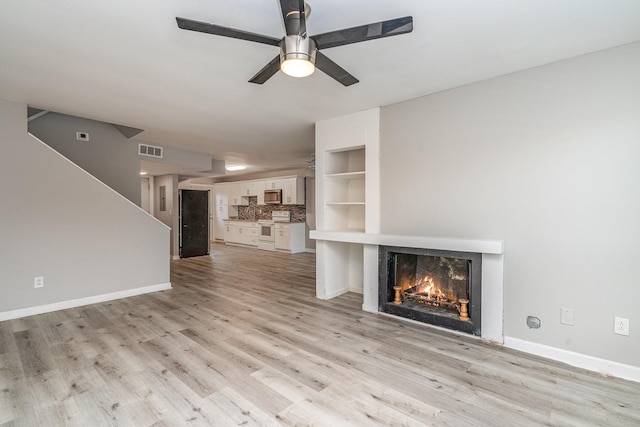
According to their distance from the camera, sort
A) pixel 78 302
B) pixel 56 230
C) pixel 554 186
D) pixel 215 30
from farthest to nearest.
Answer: pixel 78 302 < pixel 56 230 < pixel 554 186 < pixel 215 30

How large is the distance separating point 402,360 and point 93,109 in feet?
14.8

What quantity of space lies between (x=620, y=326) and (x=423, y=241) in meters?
1.60

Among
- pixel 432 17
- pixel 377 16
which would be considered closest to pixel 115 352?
pixel 377 16

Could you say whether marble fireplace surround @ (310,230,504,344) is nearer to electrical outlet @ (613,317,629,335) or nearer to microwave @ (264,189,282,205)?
electrical outlet @ (613,317,629,335)

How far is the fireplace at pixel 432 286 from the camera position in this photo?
2.93 m

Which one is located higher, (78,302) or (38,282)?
(38,282)

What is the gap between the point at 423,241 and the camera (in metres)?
3.14

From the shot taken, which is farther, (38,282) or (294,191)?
(294,191)

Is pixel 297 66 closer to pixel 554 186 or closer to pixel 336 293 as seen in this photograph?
pixel 554 186

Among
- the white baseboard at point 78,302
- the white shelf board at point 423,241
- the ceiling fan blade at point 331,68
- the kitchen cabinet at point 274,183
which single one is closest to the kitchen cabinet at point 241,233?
the kitchen cabinet at point 274,183

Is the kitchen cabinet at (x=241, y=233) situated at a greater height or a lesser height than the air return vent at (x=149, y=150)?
lesser

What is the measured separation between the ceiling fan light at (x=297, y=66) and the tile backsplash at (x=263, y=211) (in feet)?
23.5

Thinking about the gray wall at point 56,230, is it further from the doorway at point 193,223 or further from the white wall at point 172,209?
the doorway at point 193,223

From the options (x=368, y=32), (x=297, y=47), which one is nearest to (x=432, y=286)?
(x=368, y=32)
